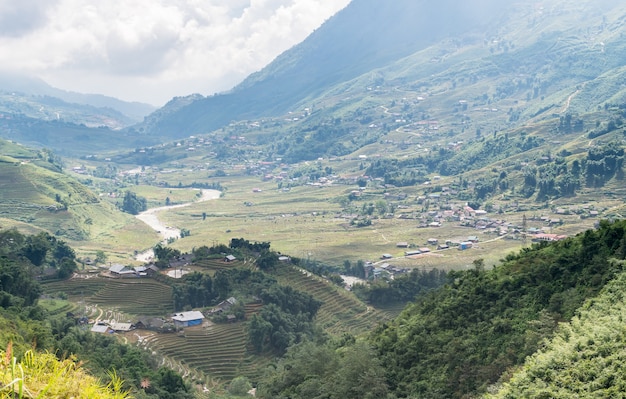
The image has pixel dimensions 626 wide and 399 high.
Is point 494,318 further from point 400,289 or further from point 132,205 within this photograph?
point 132,205

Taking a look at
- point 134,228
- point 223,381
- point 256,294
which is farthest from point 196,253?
point 134,228

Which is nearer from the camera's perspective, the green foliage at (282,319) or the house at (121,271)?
the green foliage at (282,319)

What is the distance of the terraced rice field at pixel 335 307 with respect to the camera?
64.7 m

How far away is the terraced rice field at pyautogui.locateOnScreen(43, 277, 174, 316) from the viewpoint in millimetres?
63969

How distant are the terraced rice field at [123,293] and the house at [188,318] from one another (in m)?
4.09

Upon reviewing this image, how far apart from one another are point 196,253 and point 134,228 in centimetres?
5896

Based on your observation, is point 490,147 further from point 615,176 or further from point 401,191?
point 615,176

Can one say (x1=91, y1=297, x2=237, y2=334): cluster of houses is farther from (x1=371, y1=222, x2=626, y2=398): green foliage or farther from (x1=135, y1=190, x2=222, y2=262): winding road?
(x1=135, y1=190, x2=222, y2=262): winding road

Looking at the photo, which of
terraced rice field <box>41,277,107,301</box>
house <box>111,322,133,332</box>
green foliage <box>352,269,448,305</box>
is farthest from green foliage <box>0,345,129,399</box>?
green foliage <box>352,269,448,305</box>

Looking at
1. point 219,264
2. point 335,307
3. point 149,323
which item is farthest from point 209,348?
point 219,264

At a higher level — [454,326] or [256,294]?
[454,326]

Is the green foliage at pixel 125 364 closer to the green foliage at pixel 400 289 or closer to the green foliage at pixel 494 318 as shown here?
the green foliage at pixel 494 318

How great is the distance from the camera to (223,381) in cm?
5106

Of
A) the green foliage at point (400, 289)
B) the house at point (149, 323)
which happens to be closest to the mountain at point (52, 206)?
the house at point (149, 323)
